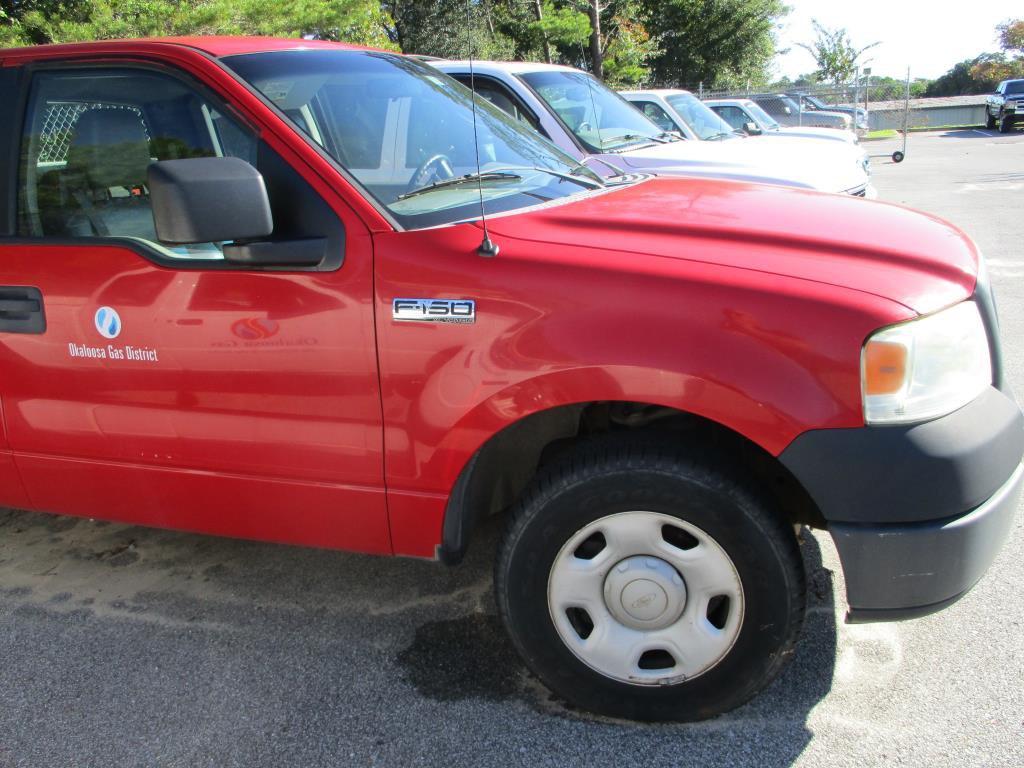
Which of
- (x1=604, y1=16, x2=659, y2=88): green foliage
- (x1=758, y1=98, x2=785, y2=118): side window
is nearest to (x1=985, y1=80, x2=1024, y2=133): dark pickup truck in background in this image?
(x1=758, y1=98, x2=785, y2=118): side window

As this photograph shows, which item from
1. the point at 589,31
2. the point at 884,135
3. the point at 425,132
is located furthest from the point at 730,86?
the point at 425,132

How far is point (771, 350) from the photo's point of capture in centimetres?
207

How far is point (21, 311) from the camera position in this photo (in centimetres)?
281

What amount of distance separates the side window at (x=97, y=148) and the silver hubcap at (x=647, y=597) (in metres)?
1.65

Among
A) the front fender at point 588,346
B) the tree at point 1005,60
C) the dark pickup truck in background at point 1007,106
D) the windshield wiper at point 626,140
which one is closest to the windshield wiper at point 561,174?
the front fender at point 588,346

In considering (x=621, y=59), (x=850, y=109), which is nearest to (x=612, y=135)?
(x=621, y=59)

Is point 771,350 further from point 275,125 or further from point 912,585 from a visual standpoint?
point 275,125

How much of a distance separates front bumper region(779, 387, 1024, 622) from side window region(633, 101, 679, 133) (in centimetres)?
758

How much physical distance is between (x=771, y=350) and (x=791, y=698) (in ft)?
3.73

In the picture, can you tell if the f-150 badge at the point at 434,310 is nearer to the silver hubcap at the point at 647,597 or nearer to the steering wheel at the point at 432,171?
the steering wheel at the point at 432,171

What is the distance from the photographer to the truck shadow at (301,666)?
2.44m

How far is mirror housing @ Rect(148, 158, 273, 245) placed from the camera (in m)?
2.24

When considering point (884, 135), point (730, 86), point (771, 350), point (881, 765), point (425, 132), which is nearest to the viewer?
point (771, 350)

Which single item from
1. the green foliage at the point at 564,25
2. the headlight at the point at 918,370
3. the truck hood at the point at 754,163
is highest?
the green foliage at the point at 564,25
